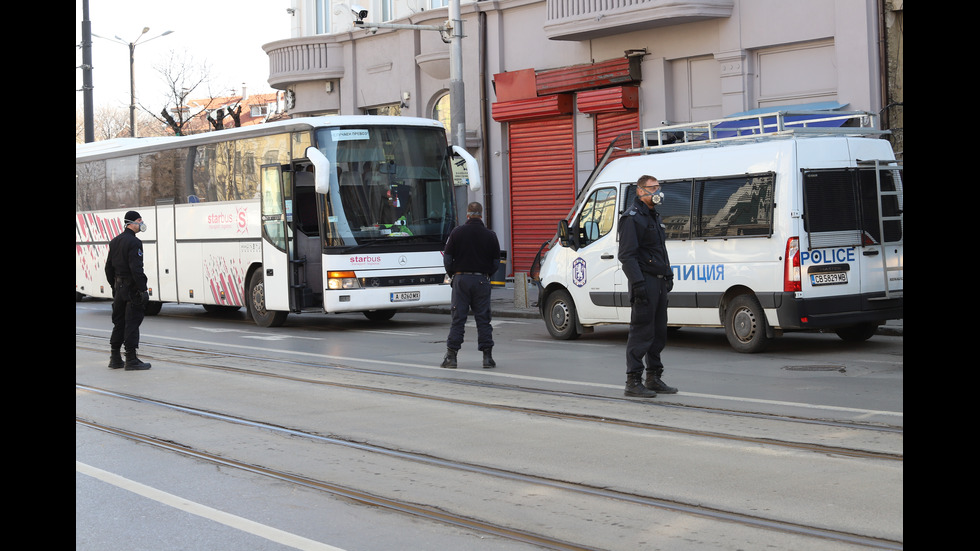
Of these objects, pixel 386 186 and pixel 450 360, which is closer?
pixel 450 360

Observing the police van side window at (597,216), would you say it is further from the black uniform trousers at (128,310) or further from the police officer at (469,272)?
the black uniform trousers at (128,310)

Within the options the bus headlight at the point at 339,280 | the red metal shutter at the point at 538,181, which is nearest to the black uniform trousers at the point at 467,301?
the bus headlight at the point at 339,280

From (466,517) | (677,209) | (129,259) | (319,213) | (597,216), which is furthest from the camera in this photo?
(319,213)

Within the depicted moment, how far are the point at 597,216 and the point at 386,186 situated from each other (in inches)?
163

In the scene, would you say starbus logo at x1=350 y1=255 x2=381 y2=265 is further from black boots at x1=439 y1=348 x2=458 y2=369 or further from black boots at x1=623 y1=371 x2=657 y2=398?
black boots at x1=623 y1=371 x2=657 y2=398

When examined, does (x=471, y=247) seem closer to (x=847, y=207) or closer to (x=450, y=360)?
(x=450, y=360)

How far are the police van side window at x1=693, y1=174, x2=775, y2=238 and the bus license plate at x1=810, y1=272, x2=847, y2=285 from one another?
700 millimetres

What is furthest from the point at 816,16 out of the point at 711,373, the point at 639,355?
the point at 639,355

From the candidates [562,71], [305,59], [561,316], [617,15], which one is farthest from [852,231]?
[305,59]

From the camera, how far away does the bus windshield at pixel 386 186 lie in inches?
692

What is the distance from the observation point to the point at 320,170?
55.8ft
